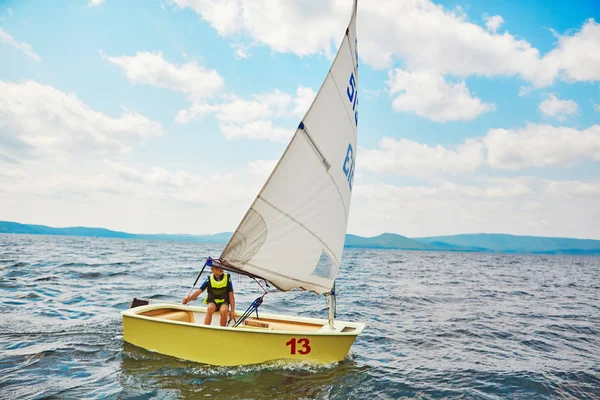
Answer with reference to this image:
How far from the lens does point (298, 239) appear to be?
276 inches

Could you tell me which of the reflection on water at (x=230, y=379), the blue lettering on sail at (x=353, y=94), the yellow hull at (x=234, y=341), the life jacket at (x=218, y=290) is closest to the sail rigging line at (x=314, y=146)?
the blue lettering on sail at (x=353, y=94)

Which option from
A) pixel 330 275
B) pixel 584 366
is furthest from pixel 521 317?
pixel 330 275

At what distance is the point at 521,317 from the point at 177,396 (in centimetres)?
1358

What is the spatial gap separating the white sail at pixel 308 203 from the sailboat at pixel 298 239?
0.02m

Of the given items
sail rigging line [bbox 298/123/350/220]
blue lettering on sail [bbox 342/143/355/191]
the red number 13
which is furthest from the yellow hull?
blue lettering on sail [bbox 342/143/355/191]

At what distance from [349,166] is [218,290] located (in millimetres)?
3926

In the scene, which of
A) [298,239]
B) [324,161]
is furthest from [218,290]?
[324,161]

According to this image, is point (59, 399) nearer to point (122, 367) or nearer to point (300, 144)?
point (122, 367)

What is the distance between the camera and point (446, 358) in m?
9.16

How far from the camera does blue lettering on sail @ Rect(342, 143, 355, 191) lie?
7.79m

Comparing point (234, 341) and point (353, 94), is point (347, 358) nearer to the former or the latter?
point (234, 341)

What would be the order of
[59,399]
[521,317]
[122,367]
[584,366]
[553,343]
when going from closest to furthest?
[59,399]
[122,367]
[584,366]
[553,343]
[521,317]

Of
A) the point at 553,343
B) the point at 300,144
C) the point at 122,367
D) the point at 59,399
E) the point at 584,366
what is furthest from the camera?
the point at 553,343

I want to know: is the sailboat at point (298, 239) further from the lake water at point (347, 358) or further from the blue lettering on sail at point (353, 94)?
the lake water at point (347, 358)
